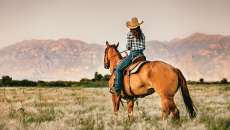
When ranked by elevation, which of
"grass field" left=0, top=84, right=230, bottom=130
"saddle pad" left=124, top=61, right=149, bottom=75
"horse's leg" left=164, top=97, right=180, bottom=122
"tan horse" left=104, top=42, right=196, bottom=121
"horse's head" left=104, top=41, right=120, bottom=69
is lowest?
"grass field" left=0, top=84, right=230, bottom=130

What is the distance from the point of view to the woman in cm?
631

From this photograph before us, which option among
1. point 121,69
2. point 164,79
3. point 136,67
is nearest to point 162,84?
point 164,79

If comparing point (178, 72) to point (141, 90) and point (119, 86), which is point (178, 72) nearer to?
point (141, 90)

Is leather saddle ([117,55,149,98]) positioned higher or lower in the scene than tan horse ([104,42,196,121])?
higher

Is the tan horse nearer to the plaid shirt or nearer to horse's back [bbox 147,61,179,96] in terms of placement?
horse's back [bbox 147,61,179,96]

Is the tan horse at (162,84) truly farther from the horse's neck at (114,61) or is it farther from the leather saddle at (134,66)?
the horse's neck at (114,61)

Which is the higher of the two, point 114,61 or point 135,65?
point 114,61

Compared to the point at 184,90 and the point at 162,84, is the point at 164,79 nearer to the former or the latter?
the point at 162,84

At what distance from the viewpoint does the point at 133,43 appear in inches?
254

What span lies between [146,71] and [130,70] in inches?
29.5

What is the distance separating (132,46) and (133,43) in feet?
0.40

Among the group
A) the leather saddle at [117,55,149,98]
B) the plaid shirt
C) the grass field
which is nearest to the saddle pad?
the leather saddle at [117,55,149,98]

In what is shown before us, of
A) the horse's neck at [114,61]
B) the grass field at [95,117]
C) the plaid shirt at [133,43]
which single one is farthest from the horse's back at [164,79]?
the horse's neck at [114,61]

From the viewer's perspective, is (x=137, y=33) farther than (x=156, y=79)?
Yes
